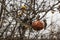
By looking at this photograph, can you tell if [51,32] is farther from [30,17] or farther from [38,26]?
[38,26]

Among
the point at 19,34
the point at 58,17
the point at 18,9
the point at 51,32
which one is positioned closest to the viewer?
the point at 18,9

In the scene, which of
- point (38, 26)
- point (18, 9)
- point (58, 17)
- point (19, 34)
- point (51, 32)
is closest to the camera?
point (38, 26)

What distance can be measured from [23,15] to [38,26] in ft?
1.72

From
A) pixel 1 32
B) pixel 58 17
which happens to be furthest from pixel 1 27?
pixel 58 17

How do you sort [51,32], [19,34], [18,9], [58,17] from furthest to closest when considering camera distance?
[58,17] → [51,32] → [19,34] → [18,9]

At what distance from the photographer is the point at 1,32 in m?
2.46

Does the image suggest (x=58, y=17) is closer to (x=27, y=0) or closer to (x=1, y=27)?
(x=27, y=0)

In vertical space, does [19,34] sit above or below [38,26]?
below

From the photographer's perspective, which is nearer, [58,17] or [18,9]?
[18,9]

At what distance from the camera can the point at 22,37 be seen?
2.56 meters

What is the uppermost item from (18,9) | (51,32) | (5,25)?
(18,9)

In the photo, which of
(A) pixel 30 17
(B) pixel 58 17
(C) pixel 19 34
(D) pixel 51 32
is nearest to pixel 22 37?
(C) pixel 19 34

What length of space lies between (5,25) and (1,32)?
0.21m

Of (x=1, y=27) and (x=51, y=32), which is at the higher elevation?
(x=1, y=27)
